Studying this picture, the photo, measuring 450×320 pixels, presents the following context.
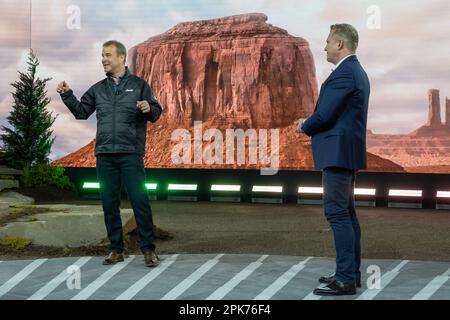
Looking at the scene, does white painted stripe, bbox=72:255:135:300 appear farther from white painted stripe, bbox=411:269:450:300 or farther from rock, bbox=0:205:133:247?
white painted stripe, bbox=411:269:450:300

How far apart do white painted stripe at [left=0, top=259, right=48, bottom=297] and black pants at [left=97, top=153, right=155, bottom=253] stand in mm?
523

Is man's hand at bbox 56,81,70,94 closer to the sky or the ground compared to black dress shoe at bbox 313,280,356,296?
closer to the sky

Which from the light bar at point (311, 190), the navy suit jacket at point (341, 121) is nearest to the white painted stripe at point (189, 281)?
the navy suit jacket at point (341, 121)

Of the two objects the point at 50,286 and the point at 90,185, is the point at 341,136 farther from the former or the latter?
the point at 90,185

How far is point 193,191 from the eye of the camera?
50.5 feet

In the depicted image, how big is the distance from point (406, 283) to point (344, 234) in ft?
1.71

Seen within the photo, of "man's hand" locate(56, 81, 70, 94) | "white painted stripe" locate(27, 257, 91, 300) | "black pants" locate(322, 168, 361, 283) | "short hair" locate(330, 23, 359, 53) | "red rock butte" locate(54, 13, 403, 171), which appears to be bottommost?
"white painted stripe" locate(27, 257, 91, 300)

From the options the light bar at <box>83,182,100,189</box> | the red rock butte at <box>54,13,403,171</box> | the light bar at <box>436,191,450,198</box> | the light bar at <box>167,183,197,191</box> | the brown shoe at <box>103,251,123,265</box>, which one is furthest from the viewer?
the red rock butte at <box>54,13,403,171</box>

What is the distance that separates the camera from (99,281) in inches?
139

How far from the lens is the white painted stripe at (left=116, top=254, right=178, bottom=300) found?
316cm

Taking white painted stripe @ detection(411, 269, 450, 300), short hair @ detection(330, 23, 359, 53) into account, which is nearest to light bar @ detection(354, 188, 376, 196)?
white painted stripe @ detection(411, 269, 450, 300)

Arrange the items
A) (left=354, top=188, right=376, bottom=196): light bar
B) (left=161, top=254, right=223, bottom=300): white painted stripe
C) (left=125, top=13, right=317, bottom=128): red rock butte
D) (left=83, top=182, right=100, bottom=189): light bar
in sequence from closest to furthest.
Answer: (left=161, top=254, right=223, bottom=300): white painted stripe < (left=354, top=188, right=376, bottom=196): light bar < (left=83, top=182, right=100, bottom=189): light bar < (left=125, top=13, right=317, bottom=128): red rock butte

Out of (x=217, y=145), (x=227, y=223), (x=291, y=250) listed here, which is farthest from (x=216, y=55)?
(x=291, y=250)

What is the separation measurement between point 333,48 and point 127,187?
1.71 m
